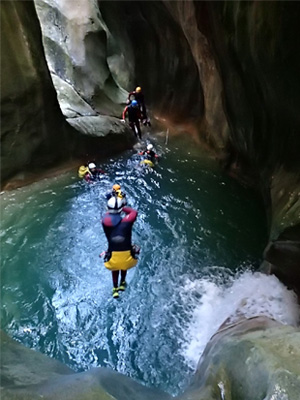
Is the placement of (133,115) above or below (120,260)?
above

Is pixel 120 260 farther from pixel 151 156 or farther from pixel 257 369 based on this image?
pixel 151 156

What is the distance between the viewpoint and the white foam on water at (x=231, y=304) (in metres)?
6.23

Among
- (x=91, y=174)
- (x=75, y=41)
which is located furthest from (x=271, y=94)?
(x=75, y=41)

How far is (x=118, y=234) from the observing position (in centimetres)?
642

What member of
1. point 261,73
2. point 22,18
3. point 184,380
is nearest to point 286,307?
point 184,380

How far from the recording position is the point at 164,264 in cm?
794

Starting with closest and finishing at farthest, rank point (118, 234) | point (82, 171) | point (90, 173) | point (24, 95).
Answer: point (118, 234), point (24, 95), point (90, 173), point (82, 171)

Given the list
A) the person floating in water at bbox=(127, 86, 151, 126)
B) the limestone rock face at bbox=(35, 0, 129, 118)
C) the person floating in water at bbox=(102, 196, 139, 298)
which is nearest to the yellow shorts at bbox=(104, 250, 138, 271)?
the person floating in water at bbox=(102, 196, 139, 298)

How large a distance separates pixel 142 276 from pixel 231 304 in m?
1.74

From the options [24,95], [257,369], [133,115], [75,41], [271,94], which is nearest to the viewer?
[257,369]

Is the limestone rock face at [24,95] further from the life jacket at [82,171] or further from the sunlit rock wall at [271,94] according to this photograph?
the sunlit rock wall at [271,94]

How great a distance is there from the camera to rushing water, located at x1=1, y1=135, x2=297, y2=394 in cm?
634

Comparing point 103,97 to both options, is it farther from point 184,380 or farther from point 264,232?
point 184,380

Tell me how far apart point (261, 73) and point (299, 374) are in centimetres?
450
